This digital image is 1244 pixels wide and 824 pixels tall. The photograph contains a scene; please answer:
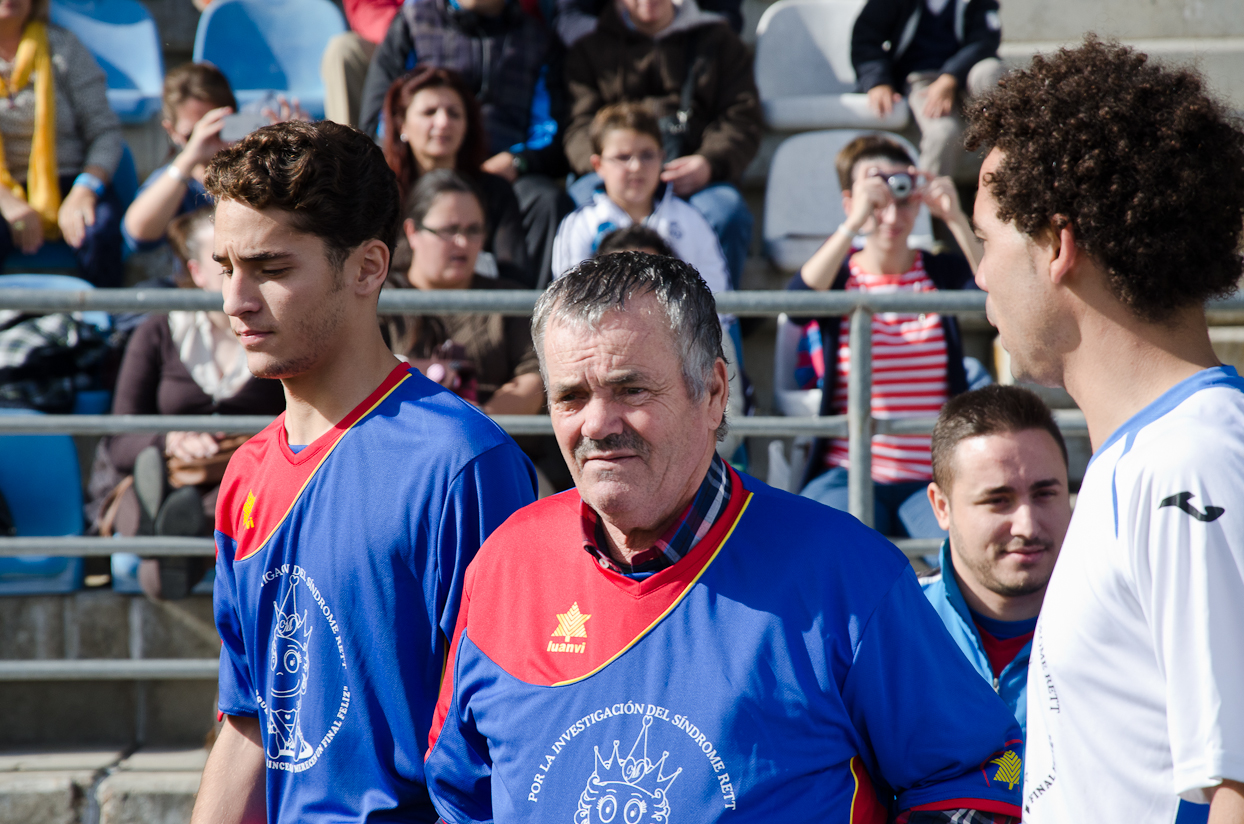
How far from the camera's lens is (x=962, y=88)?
554cm

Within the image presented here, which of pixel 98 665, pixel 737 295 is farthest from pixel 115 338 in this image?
pixel 737 295

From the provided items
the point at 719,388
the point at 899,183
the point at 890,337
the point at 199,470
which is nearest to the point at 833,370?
the point at 890,337

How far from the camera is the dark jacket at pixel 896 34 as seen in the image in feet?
18.1

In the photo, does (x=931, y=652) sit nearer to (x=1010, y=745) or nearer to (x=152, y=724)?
(x=1010, y=745)

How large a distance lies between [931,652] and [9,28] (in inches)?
216

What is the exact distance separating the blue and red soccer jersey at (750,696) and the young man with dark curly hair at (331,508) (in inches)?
10.5

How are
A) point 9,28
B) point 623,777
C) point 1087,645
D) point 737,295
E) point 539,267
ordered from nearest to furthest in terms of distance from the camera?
point 1087,645, point 623,777, point 737,295, point 539,267, point 9,28

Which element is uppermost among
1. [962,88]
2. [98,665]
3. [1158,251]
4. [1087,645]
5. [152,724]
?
[962,88]

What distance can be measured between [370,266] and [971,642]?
1.57 metres

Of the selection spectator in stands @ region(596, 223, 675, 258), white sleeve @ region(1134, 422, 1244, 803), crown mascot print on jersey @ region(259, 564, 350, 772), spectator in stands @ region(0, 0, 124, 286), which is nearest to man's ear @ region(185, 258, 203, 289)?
spectator in stands @ region(0, 0, 124, 286)

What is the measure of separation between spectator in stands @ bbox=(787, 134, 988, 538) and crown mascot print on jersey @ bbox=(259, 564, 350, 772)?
7.19 ft

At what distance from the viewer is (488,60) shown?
5324mm

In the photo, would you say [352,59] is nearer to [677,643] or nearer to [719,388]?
[719,388]

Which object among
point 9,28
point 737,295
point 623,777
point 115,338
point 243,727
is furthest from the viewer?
point 9,28
